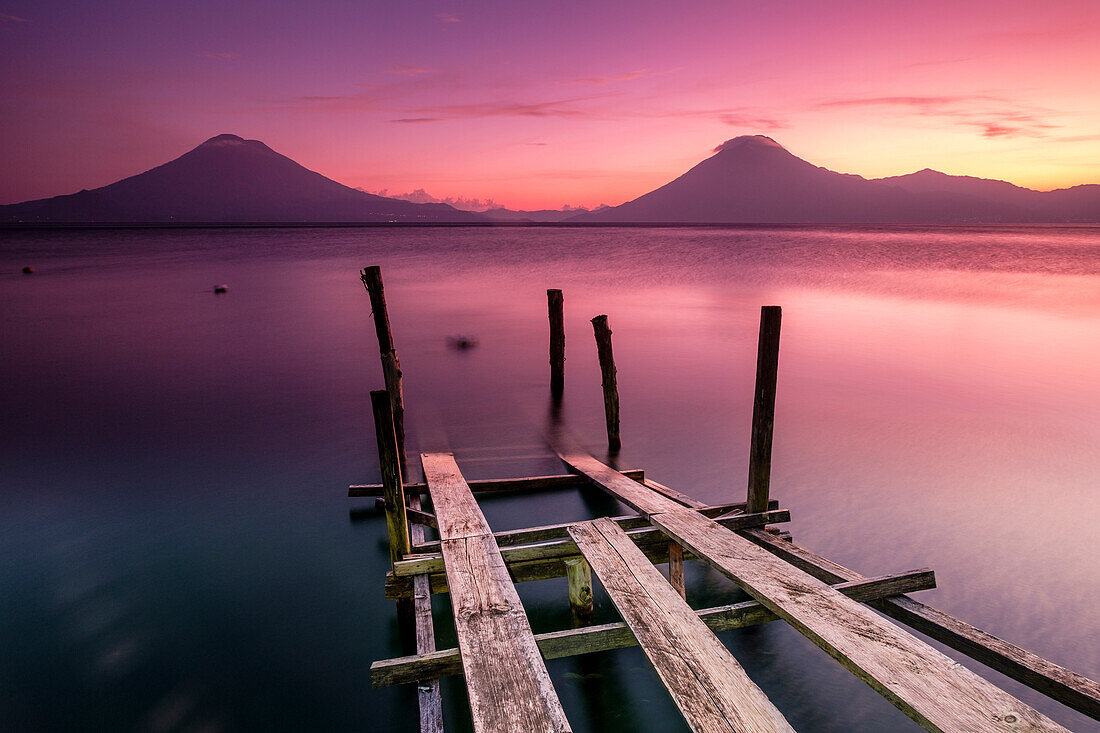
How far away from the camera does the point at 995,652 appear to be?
13.8ft

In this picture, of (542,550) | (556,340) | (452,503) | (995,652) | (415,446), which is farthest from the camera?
(556,340)

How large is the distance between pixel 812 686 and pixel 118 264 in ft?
215

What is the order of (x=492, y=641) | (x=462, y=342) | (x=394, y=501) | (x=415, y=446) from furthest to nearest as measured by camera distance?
(x=462, y=342) → (x=415, y=446) → (x=394, y=501) → (x=492, y=641)

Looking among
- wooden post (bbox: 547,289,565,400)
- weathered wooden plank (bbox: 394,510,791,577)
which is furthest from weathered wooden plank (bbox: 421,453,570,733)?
wooden post (bbox: 547,289,565,400)

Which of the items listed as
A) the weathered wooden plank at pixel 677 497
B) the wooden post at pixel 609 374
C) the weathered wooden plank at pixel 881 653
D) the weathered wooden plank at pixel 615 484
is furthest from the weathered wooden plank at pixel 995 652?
the wooden post at pixel 609 374

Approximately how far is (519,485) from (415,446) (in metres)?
3.48

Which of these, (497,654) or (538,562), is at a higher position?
(497,654)

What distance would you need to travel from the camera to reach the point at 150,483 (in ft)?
32.2

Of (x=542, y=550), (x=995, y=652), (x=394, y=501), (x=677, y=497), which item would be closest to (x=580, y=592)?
(x=542, y=550)

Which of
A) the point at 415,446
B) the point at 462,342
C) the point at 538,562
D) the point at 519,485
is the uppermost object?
the point at 538,562

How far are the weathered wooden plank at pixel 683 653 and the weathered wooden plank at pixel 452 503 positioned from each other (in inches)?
47.5

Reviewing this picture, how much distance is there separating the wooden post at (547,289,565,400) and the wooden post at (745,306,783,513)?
6249mm

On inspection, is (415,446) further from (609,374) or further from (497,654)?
Result: (497,654)

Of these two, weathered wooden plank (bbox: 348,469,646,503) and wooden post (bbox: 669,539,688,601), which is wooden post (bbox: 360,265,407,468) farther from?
wooden post (bbox: 669,539,688,601)
